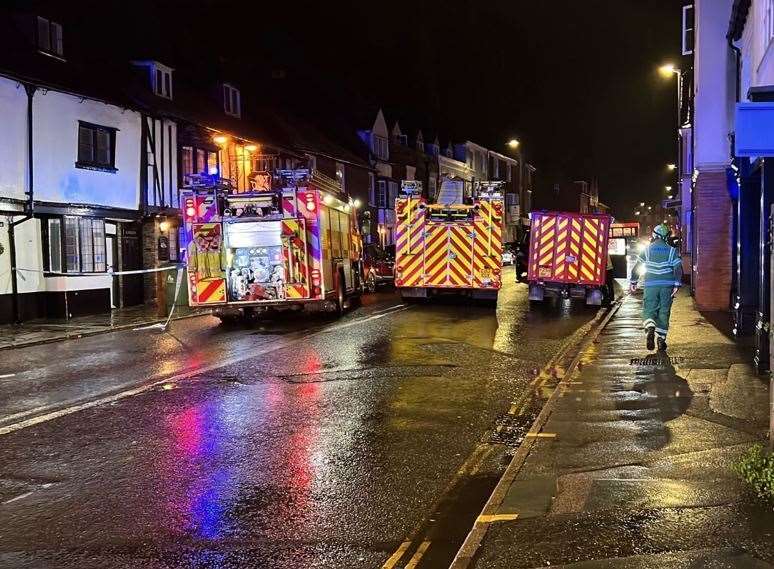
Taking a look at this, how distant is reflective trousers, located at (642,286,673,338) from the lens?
36.0 feet

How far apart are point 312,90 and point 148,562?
149 feet

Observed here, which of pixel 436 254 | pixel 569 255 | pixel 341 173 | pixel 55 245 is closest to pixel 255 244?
pixel 436 254

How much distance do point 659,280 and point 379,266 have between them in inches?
750

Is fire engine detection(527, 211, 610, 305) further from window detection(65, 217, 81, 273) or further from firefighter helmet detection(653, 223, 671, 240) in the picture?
window detection(65, 217, 81, 273)

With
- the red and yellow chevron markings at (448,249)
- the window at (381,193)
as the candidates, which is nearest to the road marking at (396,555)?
the red and yellow chevron markings at (448,249)

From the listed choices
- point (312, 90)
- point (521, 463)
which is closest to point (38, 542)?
point (521, 463)

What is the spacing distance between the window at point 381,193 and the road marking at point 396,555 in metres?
42.4

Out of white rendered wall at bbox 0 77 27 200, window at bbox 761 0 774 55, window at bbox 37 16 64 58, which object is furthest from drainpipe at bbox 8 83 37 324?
window at bbox 761 0 774 55

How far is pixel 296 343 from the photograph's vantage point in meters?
13.5

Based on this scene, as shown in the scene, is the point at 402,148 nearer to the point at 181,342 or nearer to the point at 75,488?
the point at 181,342

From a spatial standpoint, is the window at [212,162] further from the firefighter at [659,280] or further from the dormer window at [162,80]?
A: the firefighter at [659,280]

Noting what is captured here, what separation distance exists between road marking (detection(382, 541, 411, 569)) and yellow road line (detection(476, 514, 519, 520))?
1.52 ft

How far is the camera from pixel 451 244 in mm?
20000

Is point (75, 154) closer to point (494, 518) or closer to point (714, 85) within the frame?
point (714, 85)
